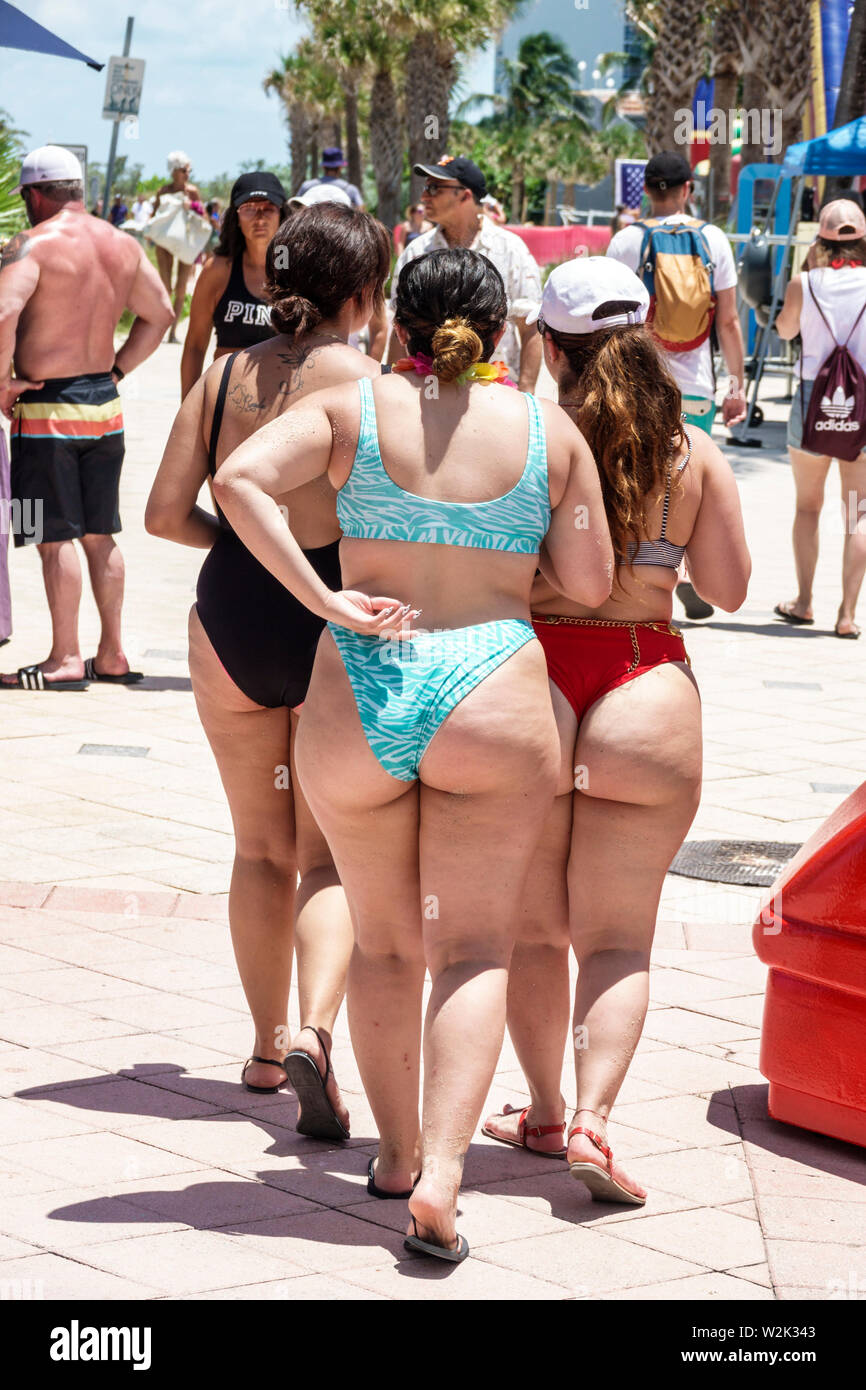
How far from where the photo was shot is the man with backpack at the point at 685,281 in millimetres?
8047

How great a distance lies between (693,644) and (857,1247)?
224 inches

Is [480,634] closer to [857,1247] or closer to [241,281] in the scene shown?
[857,1247]

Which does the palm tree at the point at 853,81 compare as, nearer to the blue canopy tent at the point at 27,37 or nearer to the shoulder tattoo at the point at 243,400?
the blue canopy tent at the point at 27,37

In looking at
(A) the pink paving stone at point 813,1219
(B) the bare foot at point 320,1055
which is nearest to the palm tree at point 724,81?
(B) the bare foot at point 320,1055

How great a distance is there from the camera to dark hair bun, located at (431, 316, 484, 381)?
10.1 ft

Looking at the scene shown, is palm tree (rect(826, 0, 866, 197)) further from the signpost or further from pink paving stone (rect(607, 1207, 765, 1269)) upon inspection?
pink paving stone (rect(607, 1207, 765, 1269))

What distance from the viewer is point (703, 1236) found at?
10.7 feet

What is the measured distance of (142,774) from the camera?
6391 mm

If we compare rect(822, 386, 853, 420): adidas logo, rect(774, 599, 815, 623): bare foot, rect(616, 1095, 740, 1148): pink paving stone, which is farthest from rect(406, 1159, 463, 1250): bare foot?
rect(774, 599, 815, 623): bare foot

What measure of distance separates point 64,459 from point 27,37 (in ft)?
8.63

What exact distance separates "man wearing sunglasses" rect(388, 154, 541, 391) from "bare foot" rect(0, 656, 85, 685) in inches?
81.6

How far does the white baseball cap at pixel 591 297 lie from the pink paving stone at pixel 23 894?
96.6 inches

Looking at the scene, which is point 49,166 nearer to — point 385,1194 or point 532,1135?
point 532,1135
